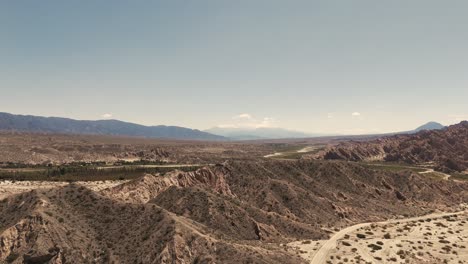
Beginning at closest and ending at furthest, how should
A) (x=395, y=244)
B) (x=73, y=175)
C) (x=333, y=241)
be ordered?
(x=333, y=241) → (x=395, y=244) → (x=73, y=175)

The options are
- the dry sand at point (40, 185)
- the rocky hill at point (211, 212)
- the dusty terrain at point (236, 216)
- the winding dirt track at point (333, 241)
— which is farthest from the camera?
the dry sand at point (40, 185)

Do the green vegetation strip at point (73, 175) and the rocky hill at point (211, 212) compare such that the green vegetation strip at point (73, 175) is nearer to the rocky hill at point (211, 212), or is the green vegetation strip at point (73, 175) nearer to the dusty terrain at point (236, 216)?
the dusty terrain at point (236, 216)

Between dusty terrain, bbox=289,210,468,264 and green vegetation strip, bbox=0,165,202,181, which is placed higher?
green vegetation strip, bbox=0,165,202,181

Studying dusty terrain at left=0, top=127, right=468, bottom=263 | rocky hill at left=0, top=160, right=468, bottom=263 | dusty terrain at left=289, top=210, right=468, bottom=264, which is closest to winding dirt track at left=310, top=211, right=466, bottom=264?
dusty terrain at left=289, top=210, right=468, bottom=264

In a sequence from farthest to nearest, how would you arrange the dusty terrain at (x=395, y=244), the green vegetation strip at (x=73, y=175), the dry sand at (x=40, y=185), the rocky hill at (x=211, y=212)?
1. the green vegetation strip at (x=73, y=175)
2. the dry sand at (x=40, y=185)
3. the dusty terrain at (x=395, y=244)
4. the rocky hill at (x=211, y=212)

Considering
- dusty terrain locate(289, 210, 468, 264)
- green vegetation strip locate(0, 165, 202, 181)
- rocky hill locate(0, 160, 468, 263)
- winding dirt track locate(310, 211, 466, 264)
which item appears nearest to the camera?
rocky hill locate(0, 160, 468, 263)

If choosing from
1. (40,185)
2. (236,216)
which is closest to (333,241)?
(236,216)

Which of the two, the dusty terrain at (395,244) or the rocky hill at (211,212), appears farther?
the dusty terrain at (395,244)

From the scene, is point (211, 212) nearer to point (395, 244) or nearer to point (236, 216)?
point (236, 216)

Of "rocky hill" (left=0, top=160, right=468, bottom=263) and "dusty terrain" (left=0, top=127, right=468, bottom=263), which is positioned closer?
"rocky hill" (left=0, top=160, right=468, bottom=263)

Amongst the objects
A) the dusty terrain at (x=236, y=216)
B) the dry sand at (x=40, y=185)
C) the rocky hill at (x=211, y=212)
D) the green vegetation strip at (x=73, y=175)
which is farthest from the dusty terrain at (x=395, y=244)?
the green vegetation strip at (x=73, y=175)

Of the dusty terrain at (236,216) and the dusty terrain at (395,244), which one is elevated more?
the dusty terrain at (236,216)

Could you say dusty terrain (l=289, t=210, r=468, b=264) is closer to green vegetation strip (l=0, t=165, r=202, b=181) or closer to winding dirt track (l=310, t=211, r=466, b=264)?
winding dirt track (l=310, t=211, r=466, b=264)

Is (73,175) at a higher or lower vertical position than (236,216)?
higher
